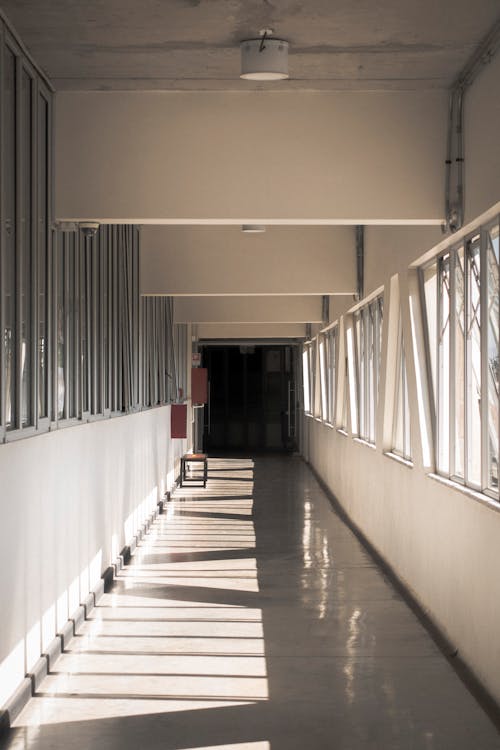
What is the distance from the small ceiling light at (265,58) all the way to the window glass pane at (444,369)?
93.6 inches

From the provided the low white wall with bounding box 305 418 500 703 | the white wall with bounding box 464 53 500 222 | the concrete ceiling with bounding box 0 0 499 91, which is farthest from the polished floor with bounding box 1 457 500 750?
the concrete ceiling with bounding box 0 0 499 91

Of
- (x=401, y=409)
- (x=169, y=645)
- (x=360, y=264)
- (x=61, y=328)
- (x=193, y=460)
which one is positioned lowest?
(x=169, y=645)

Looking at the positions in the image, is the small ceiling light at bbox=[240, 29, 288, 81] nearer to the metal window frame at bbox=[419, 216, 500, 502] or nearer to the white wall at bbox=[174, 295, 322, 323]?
the metal window frame at bbox=[419, 216, 500, 502]

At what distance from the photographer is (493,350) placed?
5719 millimetres

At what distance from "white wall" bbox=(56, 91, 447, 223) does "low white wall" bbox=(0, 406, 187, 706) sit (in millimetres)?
1584

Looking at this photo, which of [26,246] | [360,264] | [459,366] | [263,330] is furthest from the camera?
[263,330]

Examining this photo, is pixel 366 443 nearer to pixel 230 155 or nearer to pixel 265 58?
pixel 230 155

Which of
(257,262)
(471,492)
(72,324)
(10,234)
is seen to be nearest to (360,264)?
(257,262)

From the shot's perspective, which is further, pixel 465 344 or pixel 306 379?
pixel 306 379

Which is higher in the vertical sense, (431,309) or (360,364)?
(431,309)

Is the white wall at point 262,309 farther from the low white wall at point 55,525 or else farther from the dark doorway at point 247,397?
the dark doorway at point 247,397

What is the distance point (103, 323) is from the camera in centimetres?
962

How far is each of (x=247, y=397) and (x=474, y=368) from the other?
88.8 ft

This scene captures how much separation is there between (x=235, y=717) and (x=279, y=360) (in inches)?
1115
